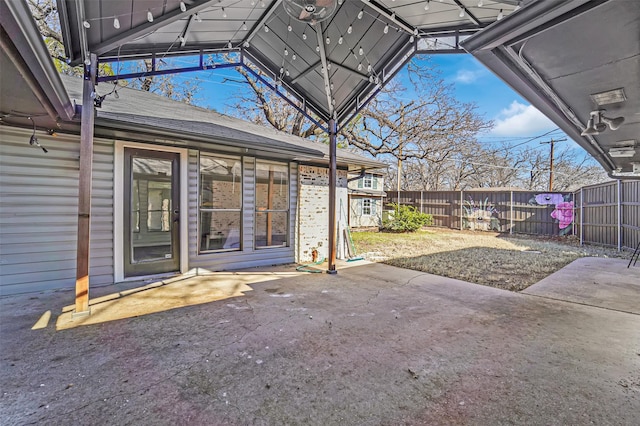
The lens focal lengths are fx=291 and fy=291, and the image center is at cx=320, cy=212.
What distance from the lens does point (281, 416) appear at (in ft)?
5.63

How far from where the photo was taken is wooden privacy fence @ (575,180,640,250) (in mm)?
7555

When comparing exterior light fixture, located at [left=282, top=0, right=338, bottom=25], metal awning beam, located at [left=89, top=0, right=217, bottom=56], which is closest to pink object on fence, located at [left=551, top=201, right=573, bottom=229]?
exterior light fixture, located at [left=282, top=0, right=338, bottom=25]

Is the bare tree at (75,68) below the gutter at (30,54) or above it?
above

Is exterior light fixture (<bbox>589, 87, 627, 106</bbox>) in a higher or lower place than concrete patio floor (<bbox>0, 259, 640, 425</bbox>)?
higher

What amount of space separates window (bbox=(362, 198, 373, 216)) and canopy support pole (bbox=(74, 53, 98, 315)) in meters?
13.5

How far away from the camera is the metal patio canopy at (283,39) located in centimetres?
289

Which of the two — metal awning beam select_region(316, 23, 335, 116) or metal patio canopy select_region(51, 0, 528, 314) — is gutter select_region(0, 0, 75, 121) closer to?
metal patio canopy select_region(51, 0, 528, 314)

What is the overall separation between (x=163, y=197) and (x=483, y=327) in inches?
192

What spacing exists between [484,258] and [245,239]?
18.5 feet

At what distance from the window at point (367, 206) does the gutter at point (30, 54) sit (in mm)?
13741

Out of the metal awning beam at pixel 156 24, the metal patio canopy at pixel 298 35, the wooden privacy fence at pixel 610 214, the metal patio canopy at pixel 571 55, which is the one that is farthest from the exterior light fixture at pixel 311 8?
the wooden privacy fence at pixel 610 214

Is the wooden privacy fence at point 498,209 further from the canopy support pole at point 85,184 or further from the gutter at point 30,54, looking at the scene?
the gutter at point 30,54

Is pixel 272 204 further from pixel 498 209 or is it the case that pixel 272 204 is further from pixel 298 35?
pixel 498 209

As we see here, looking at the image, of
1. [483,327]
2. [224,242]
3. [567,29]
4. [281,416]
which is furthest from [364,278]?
[567,29]
